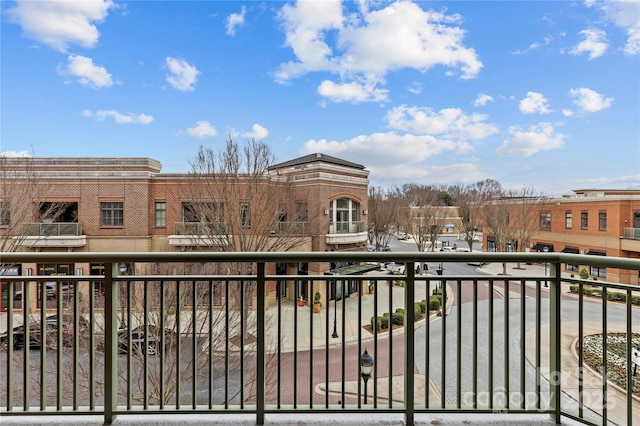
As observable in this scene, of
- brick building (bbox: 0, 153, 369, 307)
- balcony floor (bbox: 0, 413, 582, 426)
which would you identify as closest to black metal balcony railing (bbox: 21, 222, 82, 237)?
brick building (bbox: 0, 153, 369, 307)

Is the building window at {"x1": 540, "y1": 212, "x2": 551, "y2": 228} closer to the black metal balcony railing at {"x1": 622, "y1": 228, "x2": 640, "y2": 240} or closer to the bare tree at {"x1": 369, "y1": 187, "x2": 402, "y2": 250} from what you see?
the black metal balcony railing at {"x1": 622, "y1": 228, "x2": 640, "y2": 240}

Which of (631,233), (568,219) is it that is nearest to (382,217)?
(568,219)

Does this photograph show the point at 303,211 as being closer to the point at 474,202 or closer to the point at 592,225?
the point at 474,202

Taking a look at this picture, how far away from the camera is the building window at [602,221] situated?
64.8 ft

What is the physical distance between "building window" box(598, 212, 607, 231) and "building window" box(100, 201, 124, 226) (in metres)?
27.4

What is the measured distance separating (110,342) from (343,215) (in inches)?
622

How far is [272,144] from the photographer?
41.6 ft

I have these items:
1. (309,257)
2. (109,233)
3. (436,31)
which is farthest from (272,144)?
(309,257)

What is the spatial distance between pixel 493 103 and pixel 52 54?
82.9 feet

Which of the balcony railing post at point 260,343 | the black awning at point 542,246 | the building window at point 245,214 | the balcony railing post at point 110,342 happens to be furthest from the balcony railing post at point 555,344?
the black awning at point 542,246

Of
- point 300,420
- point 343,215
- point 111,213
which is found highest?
point 111,213

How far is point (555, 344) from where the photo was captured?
6.46 ft

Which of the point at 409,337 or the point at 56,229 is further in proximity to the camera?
the point at 56,229

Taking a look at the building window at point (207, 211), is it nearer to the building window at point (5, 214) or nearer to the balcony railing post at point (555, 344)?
the building window at point (5, 214)
